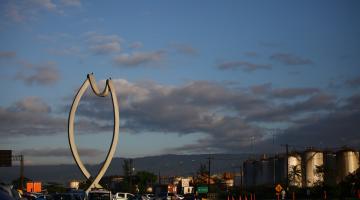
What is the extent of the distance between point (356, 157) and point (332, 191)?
31.6m

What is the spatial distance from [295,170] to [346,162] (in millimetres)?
12992

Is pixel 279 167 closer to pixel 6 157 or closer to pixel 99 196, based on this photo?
pixel 6 157

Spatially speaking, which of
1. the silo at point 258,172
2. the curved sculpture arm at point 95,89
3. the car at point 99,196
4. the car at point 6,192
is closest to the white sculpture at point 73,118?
the curved sculpture arm at point 95,89

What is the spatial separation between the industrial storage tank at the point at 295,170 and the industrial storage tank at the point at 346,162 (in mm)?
10061

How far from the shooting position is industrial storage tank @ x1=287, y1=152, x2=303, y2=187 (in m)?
124

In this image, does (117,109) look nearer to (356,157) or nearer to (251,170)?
(356,157)

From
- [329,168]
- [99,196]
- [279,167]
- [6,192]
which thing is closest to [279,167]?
[279,167]

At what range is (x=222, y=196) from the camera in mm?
108125

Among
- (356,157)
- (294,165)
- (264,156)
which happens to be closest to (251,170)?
(264,156)

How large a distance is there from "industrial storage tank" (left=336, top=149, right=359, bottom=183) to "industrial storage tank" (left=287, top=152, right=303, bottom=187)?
33.0ft

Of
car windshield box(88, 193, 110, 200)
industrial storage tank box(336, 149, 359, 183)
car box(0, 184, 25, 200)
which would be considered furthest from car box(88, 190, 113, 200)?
industrial storage tank box(336, 149, 359, 183)

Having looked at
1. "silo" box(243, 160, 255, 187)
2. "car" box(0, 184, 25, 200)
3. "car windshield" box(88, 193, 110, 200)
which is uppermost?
"silo" box(243, 160, 255, 187)

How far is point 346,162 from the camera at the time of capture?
115 m

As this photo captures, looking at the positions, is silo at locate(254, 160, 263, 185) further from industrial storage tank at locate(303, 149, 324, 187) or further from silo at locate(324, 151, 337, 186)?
silo at locate(324, 151, 337, 186)
